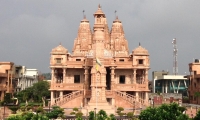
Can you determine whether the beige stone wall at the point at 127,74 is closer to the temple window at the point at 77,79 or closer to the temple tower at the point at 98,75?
the temple window at the point at 77,79

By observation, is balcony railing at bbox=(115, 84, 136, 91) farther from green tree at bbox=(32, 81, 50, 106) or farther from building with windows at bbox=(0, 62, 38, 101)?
building with windows at bbox=(0, 62, 38, 101)

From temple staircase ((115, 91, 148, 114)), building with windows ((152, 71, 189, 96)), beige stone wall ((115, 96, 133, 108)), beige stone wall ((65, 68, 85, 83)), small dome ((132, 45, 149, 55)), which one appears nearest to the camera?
temple staircase ((115, 91, 148, 114))

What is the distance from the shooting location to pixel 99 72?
1956 inches

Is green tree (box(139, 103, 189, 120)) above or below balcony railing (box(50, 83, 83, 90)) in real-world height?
below

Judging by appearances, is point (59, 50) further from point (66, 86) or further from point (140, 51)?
point (140, 51)

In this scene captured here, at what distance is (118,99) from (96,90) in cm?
743

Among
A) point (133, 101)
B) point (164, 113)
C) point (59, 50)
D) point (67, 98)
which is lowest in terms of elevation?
point (164, 113)

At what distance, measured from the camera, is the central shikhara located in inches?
1969

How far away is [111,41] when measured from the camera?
71.2m

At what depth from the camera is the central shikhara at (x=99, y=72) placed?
5000 centimetres

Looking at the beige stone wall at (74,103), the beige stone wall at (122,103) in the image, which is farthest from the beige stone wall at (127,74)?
the beige stone wall at (74,103)

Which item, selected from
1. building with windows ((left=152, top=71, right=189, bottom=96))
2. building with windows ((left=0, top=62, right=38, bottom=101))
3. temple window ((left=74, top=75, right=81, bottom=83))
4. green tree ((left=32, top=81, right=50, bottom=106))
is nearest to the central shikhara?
temple window ((left=74, top=75, right=81, bottom=83))

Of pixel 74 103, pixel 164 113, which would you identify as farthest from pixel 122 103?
pixel 164 113

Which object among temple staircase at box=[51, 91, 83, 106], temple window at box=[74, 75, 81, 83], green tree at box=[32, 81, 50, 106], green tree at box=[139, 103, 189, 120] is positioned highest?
temple window at box=[74, 75, 81, 83]
